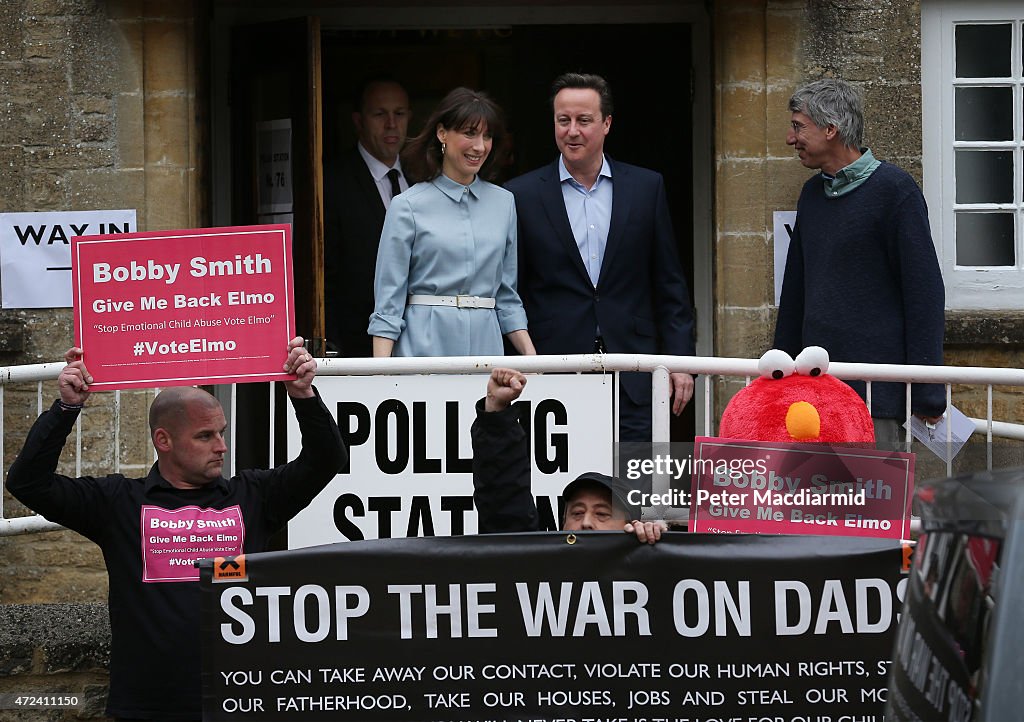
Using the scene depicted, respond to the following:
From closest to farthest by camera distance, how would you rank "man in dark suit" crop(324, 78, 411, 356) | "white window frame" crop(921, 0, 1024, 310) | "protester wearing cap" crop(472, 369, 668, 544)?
"protester wearing cap" crop(472, 369, 668, 544), "man in dark suit" crop(324, 78, 411, 356), "white window frame" crop(921, 0, 1024, 310)

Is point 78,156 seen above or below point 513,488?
above

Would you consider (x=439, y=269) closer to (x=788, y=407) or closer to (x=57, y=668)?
(x=788, y=407)

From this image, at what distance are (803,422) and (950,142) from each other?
3558 millimetres

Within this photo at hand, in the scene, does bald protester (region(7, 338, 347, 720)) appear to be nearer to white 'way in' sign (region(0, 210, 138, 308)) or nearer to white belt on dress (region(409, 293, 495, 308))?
white belt on dress (region(409, 293, 495, 308))

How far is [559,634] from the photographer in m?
5.02

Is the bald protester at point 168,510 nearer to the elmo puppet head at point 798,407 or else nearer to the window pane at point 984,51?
the elmo puppet head at point 798,407

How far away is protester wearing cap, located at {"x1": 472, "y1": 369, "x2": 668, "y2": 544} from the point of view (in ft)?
17.0

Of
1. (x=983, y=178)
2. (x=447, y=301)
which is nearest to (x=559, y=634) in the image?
(x=447, y=301)

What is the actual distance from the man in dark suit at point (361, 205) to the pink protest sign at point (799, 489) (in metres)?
3.24

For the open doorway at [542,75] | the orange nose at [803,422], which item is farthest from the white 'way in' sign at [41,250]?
the orange nose at [803,422]

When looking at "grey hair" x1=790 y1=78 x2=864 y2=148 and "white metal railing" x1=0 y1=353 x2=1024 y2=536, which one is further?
"grey hair" x1=790 y1=78 x2=864 y2=148

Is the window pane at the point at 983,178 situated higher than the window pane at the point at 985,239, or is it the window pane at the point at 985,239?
the window pane at the point at 983,178

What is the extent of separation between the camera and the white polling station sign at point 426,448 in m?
6.32

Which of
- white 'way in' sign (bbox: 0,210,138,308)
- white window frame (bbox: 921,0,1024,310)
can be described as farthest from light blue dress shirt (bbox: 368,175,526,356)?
white window frame (bbox: 921,0,1024,310)
